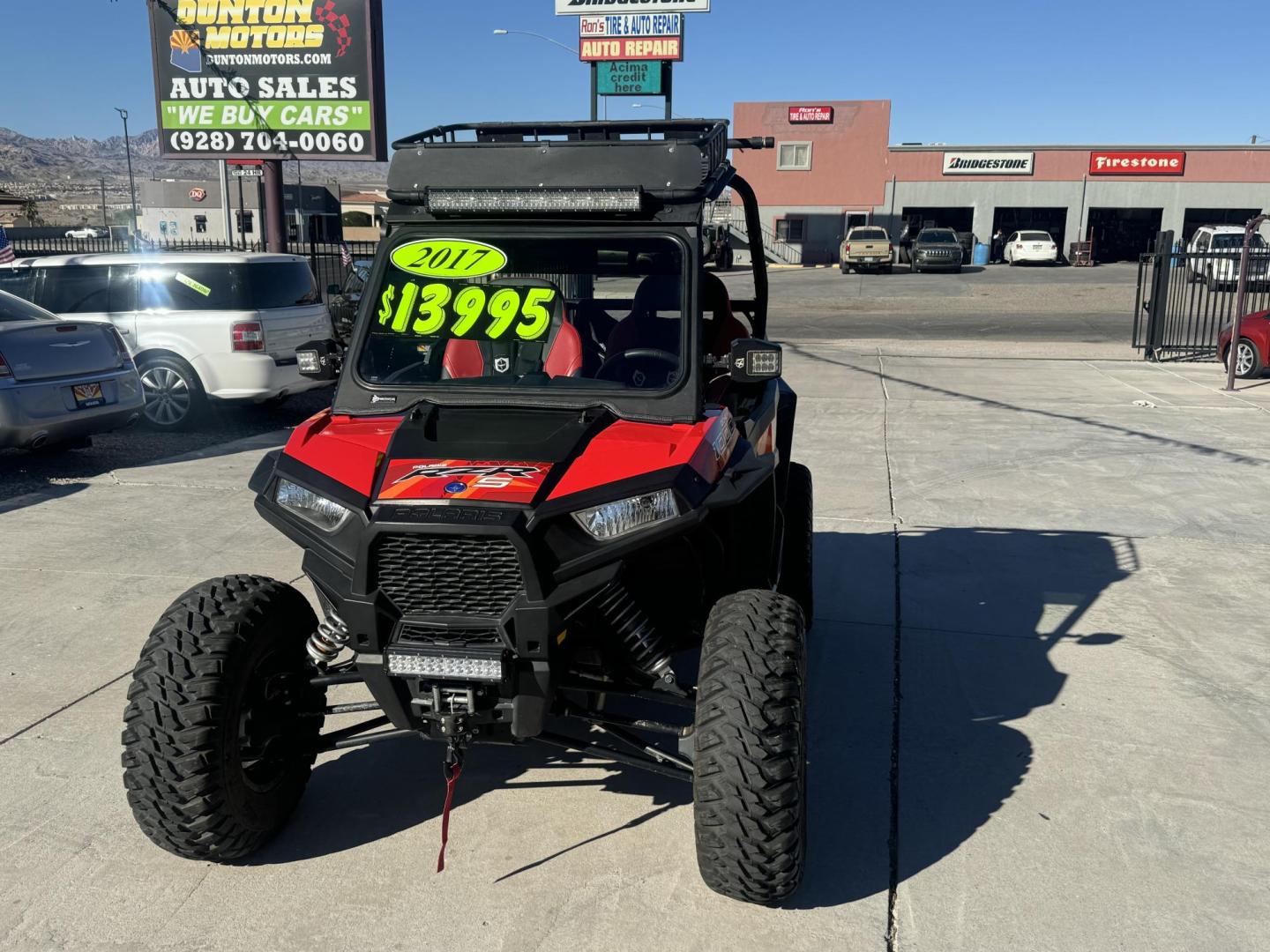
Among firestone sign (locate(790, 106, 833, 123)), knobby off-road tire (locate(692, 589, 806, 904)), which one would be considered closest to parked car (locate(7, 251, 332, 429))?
knobby off-road tire (locate(692, 589, 806, 904))

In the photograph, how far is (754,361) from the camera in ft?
12.9

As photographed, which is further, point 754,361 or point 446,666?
point 754,361

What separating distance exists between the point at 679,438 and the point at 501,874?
1491mm

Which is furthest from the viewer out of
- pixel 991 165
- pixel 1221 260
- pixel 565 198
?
pixel 991 165

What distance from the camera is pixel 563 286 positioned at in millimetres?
4156

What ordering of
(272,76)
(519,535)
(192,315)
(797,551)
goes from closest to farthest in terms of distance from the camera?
(519,535) → (797,551) → (192,315) → (272,76)

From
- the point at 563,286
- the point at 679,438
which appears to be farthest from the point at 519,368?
the point at 679,438

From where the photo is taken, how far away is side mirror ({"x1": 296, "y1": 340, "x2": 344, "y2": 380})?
4406mm

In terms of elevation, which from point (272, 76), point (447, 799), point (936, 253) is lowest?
point (447, 799)

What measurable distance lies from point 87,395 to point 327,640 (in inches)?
247

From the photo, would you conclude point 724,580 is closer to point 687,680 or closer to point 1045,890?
point 687,680

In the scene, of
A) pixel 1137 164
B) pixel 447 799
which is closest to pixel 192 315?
pixel 447 799

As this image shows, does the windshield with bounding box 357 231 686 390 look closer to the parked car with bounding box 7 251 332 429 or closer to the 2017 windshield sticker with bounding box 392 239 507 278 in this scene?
the 2017 windshield sticker with bounding box 392 239 507 278

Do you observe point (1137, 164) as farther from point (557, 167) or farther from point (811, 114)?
point (557, 167)
